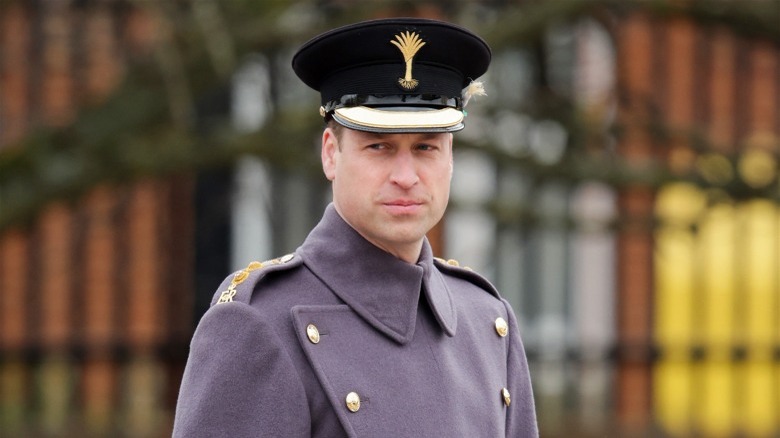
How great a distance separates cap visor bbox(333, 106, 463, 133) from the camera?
2.56 m

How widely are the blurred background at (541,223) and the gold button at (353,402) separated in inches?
132

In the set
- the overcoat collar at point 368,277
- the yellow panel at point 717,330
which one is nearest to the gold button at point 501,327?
the overcoat collar at point 368,277

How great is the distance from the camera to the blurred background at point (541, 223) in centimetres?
626

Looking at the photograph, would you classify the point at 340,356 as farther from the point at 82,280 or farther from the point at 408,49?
the point at 82,280

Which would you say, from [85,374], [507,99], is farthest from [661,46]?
[85,374]

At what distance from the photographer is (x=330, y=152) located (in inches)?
106

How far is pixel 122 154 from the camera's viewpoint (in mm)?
5492

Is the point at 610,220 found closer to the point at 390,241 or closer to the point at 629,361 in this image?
the point at 629,361

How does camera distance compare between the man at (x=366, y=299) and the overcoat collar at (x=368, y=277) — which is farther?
the overcoat collar at (x=368, y=277)

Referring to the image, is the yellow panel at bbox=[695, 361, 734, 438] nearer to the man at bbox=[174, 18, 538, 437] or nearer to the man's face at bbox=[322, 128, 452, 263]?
the man at bbox=[174, 18, 538, 437]

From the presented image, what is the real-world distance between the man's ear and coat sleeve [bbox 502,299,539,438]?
0.64 meters

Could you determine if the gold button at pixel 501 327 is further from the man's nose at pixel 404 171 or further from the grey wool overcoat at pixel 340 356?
the man's nose at pixel 404 171

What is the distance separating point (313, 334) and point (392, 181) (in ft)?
1.10

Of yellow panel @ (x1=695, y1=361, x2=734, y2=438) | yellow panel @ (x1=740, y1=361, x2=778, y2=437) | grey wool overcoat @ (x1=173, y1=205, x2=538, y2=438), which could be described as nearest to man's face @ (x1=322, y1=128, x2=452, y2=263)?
grey wool overcoat @ (x1=173, y1=205, x2=538, y2=438)
